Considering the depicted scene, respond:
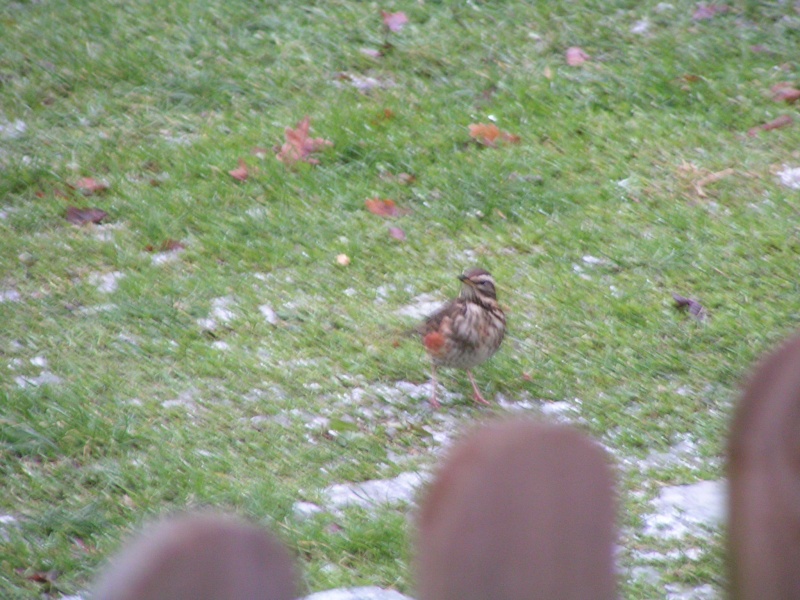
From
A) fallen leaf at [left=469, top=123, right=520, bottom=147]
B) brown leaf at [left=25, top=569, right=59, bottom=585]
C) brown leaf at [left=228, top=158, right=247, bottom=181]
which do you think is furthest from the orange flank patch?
fallen leaf at [left=469, top=123, right=520, bottom=147]

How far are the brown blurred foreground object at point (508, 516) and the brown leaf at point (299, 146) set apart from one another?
7.15 meters

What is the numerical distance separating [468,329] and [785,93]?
16.2 feet

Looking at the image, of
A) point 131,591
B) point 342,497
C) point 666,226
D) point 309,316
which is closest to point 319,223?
point 309,316

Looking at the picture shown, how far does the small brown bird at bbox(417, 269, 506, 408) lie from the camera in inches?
224

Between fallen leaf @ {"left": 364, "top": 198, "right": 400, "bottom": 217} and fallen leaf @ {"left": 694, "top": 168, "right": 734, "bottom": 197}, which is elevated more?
fallen leaf @ {"left": 694, "top": 168, "right": 734, "bottom": 197}

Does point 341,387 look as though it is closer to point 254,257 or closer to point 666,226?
point 254,257

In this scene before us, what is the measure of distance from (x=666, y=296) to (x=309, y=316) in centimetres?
225

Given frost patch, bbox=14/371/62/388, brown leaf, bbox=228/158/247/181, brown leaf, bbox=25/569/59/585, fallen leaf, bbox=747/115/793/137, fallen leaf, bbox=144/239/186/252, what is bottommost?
fallen leaf, bbox=144/239/186/252

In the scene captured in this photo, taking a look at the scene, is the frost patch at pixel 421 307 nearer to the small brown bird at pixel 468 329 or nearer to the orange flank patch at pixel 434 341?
the small brown bird at pixel 468 329

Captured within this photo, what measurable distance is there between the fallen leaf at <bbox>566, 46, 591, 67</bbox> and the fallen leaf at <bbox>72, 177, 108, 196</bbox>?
173 inches

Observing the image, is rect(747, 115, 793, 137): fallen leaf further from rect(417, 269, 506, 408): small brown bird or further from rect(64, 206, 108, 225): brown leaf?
rect(64, 206, 108, 225): brown leaf

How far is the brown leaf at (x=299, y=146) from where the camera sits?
8516 millimetres

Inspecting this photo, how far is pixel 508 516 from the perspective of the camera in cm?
147

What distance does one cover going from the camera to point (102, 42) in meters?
10.5
